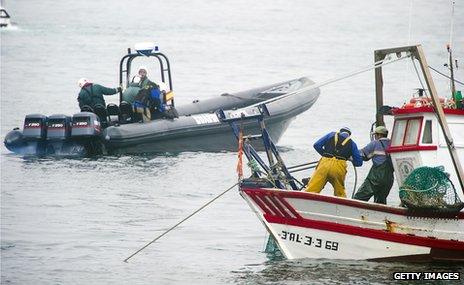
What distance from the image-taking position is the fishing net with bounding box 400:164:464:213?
595 inches

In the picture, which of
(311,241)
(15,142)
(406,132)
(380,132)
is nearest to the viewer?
(311,241)

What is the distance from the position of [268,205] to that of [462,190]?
2620mm

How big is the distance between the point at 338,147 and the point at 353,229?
47.2 inches

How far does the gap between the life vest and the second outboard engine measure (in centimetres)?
977

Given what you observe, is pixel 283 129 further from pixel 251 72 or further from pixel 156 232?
pixel 251 72

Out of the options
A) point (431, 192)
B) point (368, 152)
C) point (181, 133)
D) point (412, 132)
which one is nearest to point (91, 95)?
point (181, 133)

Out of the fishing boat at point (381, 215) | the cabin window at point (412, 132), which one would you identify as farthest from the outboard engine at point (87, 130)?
the cabin window at point (412, 132)

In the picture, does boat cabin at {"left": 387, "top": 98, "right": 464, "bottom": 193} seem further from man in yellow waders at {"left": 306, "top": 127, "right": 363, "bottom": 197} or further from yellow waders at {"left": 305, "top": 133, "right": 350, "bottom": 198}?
yellow waders at {"left": 305, "top": 133, "right": 350, "bottom": 198}

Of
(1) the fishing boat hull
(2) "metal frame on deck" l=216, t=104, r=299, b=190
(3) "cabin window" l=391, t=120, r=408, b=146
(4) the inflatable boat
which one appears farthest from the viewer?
(4) the inflatable boat

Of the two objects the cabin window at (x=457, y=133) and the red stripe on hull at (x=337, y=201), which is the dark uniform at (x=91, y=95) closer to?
the red stripe on hull at (x=337, y=201)

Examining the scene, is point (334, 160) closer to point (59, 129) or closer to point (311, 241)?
point (311, 241)

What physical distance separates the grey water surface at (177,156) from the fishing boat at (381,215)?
0.22 meters

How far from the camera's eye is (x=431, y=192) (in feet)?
49.6

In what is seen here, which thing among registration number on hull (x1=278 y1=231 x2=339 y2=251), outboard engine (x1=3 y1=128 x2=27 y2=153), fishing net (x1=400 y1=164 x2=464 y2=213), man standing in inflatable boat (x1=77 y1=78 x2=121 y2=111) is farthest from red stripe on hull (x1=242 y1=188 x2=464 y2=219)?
outboard engine (x1=3 y1=128 x2=27 y2=153)
